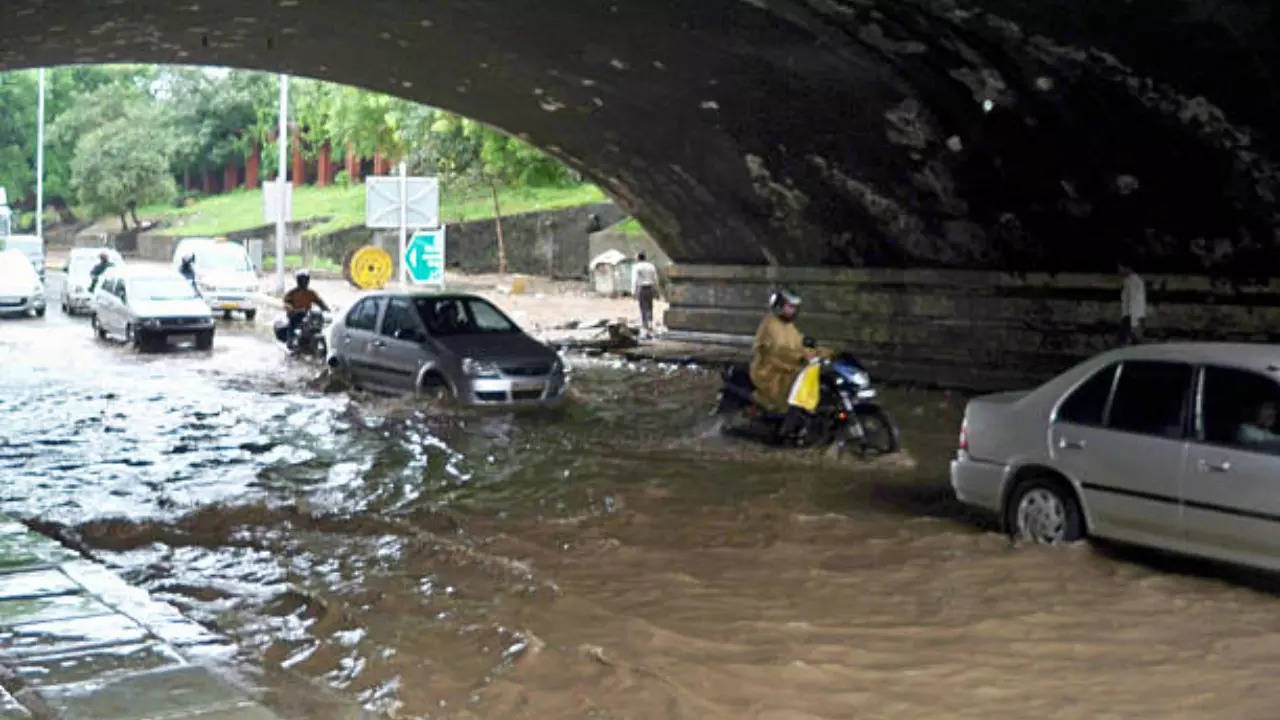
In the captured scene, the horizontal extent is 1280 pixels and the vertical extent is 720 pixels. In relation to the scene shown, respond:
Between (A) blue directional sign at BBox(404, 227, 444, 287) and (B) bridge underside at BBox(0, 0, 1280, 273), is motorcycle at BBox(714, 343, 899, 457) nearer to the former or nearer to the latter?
(B) bridge underside at BBox(0, 0, 1280, 273)

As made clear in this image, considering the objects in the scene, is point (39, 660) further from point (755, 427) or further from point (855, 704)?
point (755, 427)

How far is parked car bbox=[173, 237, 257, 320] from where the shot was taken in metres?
32.4

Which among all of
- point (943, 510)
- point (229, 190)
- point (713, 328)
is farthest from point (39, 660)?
point (229, 190)

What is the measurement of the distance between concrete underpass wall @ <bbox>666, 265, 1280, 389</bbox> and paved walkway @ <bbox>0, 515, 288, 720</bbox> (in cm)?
1338

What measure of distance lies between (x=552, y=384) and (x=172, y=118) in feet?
196

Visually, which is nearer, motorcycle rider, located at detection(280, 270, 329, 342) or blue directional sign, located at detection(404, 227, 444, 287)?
blue directional sign, located at detection(404, 227, 444, 287)

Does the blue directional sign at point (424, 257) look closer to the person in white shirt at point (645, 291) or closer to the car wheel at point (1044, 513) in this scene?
the person in white shirt at point (645, 291)

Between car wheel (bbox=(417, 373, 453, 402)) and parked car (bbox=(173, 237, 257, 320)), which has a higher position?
parked car (bbox=(173, 237, 257, 320))

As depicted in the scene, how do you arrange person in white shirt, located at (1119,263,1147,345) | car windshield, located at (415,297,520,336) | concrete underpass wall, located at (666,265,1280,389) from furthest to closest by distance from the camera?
car windshield, located at (415,297,520,336), person in white shirt, located at (1119,263,1147,345), concrete underpass wall, located at (666,265,1280,389)

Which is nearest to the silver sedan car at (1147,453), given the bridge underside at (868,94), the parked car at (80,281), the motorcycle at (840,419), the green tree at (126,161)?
the motorcycle at (840,419)

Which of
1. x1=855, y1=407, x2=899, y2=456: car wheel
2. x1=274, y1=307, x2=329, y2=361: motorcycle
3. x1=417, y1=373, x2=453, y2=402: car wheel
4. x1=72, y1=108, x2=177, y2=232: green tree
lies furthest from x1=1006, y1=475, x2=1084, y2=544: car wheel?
x1=72, y1=108, x2=177, y2=232: green tree

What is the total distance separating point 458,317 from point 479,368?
5.27 feet

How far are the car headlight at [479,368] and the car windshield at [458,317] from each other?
3.36 ft

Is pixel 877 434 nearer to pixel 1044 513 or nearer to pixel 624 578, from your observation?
pixel 1044 513
